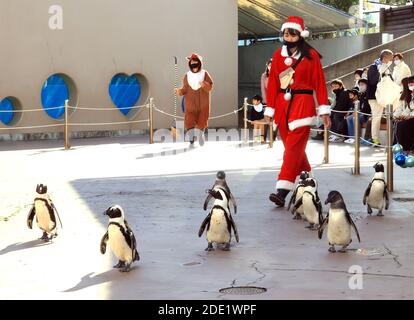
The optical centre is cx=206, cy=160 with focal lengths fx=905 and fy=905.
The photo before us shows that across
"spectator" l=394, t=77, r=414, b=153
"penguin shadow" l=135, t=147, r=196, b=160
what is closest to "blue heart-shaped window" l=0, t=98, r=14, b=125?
"penguin shadow" l=135, t=147, r=196, b=160

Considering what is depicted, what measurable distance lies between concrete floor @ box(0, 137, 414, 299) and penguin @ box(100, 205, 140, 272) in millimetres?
104

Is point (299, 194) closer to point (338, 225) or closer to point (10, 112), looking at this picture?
point (338, 225)

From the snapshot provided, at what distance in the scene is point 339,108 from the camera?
743 inches

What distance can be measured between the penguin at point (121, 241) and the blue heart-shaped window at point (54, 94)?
1447 cm

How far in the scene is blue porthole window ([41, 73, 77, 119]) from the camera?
21141mm

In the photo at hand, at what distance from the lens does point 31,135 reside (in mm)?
20891

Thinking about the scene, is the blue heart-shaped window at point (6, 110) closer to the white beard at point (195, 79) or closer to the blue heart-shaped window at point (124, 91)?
the blue heart-shaped window at point (124, 91)

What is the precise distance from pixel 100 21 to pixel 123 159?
6790 mm

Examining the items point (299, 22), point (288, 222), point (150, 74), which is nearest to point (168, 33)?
point (150, 74)

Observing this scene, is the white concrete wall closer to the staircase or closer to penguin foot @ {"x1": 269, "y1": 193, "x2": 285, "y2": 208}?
the staircase

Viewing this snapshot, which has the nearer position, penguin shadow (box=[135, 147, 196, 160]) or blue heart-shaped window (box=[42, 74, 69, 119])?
penguin shadow (box=[135, 147, 196, 160])

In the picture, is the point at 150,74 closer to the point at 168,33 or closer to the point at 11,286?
the point at 168,33

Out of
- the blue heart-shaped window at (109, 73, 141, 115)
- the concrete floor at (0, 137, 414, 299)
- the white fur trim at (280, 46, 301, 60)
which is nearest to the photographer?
the concrete floor at (0, 137, 414, 299)
